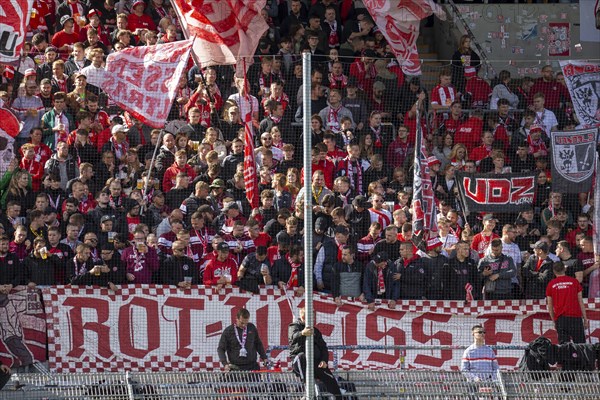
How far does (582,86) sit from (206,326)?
6.14 metres

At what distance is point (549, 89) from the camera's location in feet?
65.7

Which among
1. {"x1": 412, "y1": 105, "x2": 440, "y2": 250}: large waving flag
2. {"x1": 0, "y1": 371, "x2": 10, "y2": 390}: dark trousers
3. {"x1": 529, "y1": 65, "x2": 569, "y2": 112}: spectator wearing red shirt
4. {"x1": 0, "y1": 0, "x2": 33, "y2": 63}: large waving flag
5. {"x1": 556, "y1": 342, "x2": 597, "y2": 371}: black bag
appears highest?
{"x1": 0, "y1": 0, "x2": 33, "y2": 63}: large waving flag

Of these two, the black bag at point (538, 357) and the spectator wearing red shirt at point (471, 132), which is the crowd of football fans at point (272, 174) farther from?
the black bag at point (538, 357)

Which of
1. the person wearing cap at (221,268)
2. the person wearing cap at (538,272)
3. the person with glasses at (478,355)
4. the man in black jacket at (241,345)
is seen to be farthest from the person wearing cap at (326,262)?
the person wearing cap at (538,272)

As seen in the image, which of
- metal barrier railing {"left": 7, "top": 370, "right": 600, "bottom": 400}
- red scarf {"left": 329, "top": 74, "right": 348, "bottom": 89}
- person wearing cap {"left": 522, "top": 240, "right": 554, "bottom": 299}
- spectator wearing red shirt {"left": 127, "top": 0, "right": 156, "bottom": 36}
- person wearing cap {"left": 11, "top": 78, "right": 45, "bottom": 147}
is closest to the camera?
metal barrier railing {"left": 7, "top": 370, "right": 600, "bottom": 400}

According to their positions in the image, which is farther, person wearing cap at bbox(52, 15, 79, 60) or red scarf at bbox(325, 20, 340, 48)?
red scarf at bbox(325, 20, 340, 48)

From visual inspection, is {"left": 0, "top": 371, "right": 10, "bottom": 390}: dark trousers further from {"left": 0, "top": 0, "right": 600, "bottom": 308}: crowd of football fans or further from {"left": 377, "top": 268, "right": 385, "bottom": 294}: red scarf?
{"left": 377, "top": 268, "right": 385, "bottom": 294}: red scarf

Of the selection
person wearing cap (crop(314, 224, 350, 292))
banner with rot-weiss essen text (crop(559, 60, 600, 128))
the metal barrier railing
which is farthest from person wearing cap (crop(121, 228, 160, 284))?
banner with rot-weiss essen text (crop(559, 60, 600, 128))

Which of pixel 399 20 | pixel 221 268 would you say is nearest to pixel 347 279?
pixel 221 268

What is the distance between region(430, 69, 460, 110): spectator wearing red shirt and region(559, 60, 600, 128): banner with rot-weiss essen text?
91.1 inches

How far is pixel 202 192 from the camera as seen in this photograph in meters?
17.0

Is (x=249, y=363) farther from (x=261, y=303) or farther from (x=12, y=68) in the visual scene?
(x=12, y=68)

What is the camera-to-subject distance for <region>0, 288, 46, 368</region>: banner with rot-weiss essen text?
1502 cm

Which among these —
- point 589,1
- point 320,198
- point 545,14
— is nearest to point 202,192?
point 320,198
